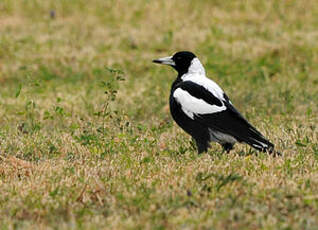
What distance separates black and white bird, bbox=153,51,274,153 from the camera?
19.7 ft

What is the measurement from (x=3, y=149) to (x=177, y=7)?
10021 millimetres

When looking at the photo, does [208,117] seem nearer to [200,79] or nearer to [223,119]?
[223,119]

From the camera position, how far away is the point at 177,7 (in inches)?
627

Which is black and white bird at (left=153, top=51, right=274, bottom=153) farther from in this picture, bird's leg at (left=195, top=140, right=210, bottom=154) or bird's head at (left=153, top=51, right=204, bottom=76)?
bird's head at (left=153, top=51, right=204, bottom=76)

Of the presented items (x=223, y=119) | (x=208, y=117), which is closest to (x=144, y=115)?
(x=208, y=117)

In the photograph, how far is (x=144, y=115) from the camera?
9.35 metres

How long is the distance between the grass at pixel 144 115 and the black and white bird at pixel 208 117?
0.58 feet

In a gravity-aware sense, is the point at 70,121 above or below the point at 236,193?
below

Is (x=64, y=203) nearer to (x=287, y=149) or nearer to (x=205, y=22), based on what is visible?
(x=287, y=149)

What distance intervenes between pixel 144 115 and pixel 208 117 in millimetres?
3218

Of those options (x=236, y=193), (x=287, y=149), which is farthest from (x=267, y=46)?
(x=236, y=193)

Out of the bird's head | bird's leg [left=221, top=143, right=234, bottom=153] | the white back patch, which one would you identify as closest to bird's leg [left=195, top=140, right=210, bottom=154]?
bird's leg [left=221, top=143, right=234, bottom=153]

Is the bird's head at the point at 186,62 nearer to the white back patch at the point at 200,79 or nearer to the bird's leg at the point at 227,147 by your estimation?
the white back patch at the point at 200,79

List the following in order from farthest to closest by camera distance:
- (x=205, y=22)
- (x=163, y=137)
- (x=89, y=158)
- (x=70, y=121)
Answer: (x=205, y=22) → (x=70, y=121) → (x=163, y=137) → (x=89, y=158)
